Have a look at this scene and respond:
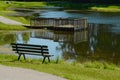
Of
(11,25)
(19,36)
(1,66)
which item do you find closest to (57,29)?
(11,25)

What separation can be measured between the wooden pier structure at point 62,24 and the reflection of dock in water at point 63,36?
5.82ft

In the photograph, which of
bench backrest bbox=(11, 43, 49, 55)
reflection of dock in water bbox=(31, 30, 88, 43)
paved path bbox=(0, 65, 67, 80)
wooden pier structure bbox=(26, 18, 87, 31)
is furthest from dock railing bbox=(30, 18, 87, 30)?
paved path bbox=(0, 65, 67, 80)

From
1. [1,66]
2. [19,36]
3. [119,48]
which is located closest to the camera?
[1,66]

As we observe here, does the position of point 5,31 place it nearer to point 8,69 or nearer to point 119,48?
point 119,48

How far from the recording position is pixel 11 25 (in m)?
62.4

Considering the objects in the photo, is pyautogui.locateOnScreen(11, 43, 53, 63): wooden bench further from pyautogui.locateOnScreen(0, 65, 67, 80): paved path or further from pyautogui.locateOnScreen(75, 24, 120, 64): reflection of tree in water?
pyautogui.locateOnScreen(75, 24, 120, 64): reflection of tree in water

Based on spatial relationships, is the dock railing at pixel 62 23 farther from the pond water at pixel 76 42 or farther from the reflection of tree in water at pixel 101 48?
the reflection of tree in water at pixel 101 48

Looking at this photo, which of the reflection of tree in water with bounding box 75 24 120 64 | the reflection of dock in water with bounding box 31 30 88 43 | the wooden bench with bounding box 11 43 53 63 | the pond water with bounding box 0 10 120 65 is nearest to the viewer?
the wooden bench with bounding box 11 43 53 63

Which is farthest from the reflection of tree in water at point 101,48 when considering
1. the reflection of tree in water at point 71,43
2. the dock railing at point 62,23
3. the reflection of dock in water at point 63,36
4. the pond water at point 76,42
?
the dock railing at point 62,23

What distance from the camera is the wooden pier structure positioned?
63281 millimetres

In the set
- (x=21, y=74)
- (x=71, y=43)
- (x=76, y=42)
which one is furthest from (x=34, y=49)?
(x=76, y=42)

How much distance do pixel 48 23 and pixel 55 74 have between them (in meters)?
45.9

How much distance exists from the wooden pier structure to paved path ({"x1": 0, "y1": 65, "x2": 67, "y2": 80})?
39.6m

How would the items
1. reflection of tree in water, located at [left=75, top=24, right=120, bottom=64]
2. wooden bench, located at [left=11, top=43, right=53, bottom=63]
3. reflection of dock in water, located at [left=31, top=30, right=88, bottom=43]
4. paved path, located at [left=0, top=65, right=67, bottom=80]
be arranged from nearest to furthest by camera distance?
paved path, located at [left=0, top=65, right=67, bottom=80] → wooden bench, located at [left=11, top=43, right=53, bottom=63] → reflection of tree in water, located at [left=75, top=24, right=120, bottom=64] → reflection of dock in water, located at [left=31, top=30, right=88, bottom=43]
